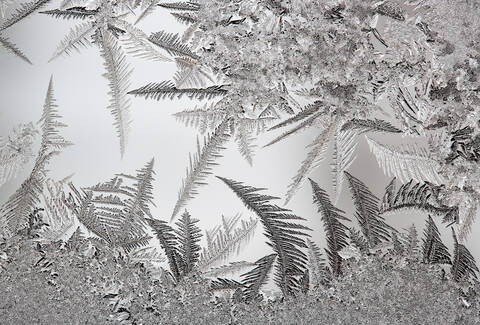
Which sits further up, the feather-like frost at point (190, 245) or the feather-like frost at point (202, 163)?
the feather-like frost at point (202, 163)

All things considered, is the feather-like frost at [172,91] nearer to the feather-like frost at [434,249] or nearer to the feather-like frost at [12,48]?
the feather-like frost at [12,48]

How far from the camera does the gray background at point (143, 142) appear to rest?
583 mm

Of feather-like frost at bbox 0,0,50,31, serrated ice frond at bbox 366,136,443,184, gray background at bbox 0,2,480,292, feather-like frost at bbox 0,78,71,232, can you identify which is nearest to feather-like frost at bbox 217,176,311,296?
gray background at bbox 0,2,480,292

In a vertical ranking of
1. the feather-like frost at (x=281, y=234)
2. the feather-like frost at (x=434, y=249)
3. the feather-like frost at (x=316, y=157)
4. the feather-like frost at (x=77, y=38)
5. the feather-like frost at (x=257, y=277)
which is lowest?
the feather-like frost at (x=257, y=277)

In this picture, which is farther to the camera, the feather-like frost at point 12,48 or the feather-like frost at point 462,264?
the feather-like frost at point 12,48

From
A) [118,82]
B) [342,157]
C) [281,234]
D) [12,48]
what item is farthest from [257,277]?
[12,48]

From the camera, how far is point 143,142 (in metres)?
0.62

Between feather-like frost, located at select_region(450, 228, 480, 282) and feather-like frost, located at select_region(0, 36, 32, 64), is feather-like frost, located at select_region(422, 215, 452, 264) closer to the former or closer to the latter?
feather-like frost, located at select_region(450, 228, 480, 282)

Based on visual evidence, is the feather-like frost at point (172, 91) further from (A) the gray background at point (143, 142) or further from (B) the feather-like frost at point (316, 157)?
(B) the feather-like frost at point (316, 157)

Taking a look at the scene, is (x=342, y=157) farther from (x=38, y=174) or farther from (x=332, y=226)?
(x=38, y=174)

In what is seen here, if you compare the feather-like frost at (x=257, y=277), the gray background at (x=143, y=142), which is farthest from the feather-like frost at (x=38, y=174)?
the feather-like frost at (x=257, y=277)

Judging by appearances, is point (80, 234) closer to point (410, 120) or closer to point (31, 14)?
point (31, 14)

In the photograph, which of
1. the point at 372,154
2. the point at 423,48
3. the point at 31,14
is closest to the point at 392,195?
the point at 372,154

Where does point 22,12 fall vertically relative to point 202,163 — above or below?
above
